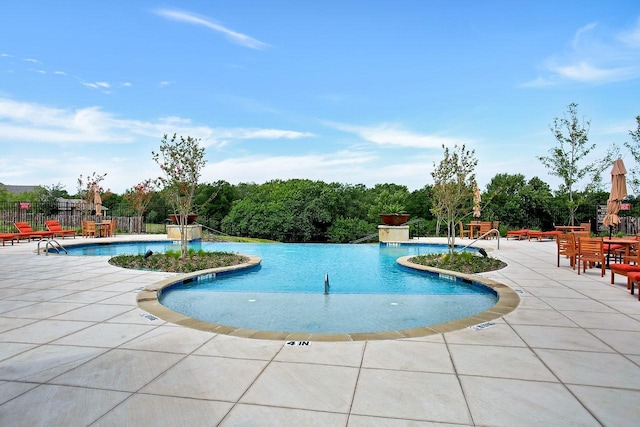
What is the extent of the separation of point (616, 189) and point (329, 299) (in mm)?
6835

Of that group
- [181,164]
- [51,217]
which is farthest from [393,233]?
[51,217]

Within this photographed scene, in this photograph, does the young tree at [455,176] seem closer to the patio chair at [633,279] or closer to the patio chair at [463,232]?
the patio chair at [633,279]

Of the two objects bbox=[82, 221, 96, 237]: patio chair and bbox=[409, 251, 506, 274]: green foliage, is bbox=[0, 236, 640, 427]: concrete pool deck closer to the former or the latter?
bbox=[409, 251, 506, 274]: green foliage

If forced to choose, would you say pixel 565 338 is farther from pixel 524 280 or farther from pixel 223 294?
pixel 223 294

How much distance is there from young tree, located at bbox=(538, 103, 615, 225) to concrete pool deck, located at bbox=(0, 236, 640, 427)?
54.1 feet

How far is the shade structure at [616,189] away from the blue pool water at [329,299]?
4056 mm

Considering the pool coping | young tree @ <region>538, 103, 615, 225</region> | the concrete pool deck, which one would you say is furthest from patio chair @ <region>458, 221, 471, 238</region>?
the concrete pool deck

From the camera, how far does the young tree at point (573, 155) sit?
18656mm

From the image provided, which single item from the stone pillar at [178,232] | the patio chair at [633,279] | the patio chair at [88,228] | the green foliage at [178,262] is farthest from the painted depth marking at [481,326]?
the patio chair at [88,228]

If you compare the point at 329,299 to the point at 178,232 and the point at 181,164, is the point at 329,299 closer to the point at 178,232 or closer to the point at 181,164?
the point at 181,164

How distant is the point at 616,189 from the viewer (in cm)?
857

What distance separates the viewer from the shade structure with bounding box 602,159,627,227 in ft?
27.4

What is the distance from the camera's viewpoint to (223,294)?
22.4 feet

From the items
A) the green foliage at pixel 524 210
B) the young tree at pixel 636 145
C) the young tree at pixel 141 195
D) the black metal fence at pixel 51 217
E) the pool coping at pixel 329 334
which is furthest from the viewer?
the green foliage at pixel 524 210
